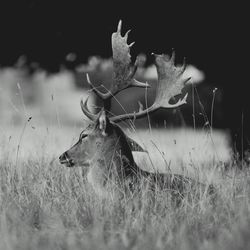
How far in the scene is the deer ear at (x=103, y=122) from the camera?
5.99 metres

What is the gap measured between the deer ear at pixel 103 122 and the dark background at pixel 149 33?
4817 mm

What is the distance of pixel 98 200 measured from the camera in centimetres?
509

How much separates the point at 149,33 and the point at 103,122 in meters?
5.10

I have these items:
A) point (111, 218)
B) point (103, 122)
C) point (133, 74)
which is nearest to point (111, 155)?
point (103, 122)

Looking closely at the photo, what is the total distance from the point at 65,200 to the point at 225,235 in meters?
1.47

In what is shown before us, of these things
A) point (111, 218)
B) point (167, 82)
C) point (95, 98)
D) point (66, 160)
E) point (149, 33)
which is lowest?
point (95, 98)

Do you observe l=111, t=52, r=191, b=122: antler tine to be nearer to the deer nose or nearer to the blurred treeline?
the deer nose

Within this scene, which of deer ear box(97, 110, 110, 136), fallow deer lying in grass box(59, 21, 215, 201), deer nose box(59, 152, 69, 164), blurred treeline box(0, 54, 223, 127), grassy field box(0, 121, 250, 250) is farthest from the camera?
blurred treeline box(0, 54, 223, 127)

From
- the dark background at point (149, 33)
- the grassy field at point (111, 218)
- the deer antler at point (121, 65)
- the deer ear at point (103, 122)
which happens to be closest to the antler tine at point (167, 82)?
the deer antler at point (121, 65)

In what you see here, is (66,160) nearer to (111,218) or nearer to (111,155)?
(111,155)

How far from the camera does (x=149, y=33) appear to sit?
10.9 meters

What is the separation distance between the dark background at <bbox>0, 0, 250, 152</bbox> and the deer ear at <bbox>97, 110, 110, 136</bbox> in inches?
190

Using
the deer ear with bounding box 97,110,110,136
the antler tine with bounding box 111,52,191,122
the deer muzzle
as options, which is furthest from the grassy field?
the antler tine with bounding box 111,52,191,122

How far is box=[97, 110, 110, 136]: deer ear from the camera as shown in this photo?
599 centimetres
